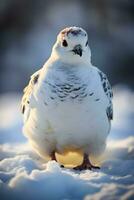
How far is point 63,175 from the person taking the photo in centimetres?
265

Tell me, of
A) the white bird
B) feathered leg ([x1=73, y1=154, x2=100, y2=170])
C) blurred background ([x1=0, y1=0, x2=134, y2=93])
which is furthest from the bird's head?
blurred background ([x1=0, y1=0, x2=134, y2=93])

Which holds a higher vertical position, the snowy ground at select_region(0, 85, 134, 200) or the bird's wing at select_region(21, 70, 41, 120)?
the bird's wing at select_region(21, 70, 41, 120)

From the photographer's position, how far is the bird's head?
118 inches

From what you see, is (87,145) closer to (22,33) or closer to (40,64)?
(40,64)

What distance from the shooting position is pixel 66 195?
2572 millimetres

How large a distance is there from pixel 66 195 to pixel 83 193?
0.06 metres

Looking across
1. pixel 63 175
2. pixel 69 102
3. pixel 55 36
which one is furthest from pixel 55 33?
pixel 63 175

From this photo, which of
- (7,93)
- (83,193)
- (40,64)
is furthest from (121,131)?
(40,64)

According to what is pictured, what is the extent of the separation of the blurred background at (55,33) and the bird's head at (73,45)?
2291 mm

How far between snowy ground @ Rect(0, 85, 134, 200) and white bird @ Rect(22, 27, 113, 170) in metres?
0.13

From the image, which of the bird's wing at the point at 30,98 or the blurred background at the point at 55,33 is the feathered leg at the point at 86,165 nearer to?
the bird's wing at the point at 30,98

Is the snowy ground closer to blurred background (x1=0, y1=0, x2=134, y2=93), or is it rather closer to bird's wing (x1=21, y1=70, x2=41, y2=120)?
bird's wing (x1=21, y1=70, x2=41, y2=120)

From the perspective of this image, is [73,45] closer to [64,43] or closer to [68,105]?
[64,43]

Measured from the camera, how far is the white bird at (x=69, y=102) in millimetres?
2977
